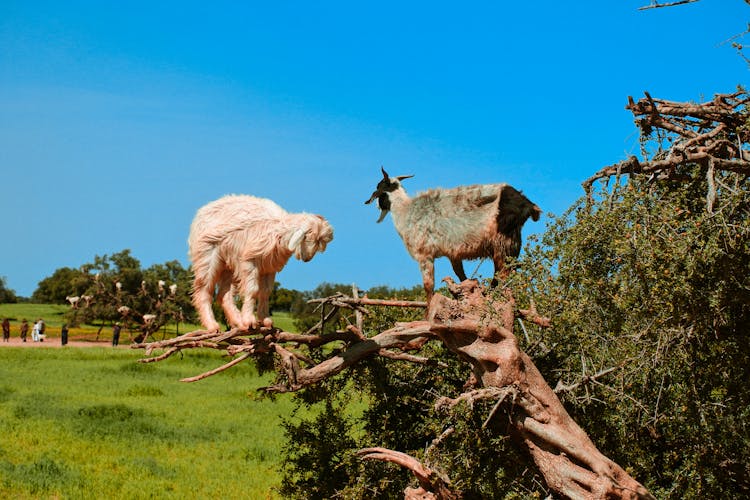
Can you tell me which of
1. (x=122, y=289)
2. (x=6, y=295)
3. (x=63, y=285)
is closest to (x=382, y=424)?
(x=122, y=289)

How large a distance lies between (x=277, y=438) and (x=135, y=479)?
487 centimetres

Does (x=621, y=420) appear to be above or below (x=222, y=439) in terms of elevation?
above

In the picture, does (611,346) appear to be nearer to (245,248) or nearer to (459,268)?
(459,268)

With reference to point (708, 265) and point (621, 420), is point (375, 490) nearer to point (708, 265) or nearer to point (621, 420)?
point (621, 420)

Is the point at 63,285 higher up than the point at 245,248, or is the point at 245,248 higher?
the point at 63,285

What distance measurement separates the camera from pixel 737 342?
6551mm

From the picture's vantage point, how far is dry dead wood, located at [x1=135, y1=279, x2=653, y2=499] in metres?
5.76

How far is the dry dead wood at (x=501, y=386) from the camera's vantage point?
5.76 m

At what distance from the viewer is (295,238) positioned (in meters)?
6.59

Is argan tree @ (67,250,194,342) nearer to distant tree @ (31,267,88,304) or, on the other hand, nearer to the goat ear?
distant tree @ (31,267,88,304)

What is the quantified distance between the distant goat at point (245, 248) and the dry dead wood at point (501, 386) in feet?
1.29

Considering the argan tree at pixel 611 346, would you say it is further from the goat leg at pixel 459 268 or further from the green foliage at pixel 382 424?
the goat leg at pixel 459 268

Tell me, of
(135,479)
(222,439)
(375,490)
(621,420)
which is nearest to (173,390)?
(222,439)

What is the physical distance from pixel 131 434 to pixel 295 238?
14242 millimetres
